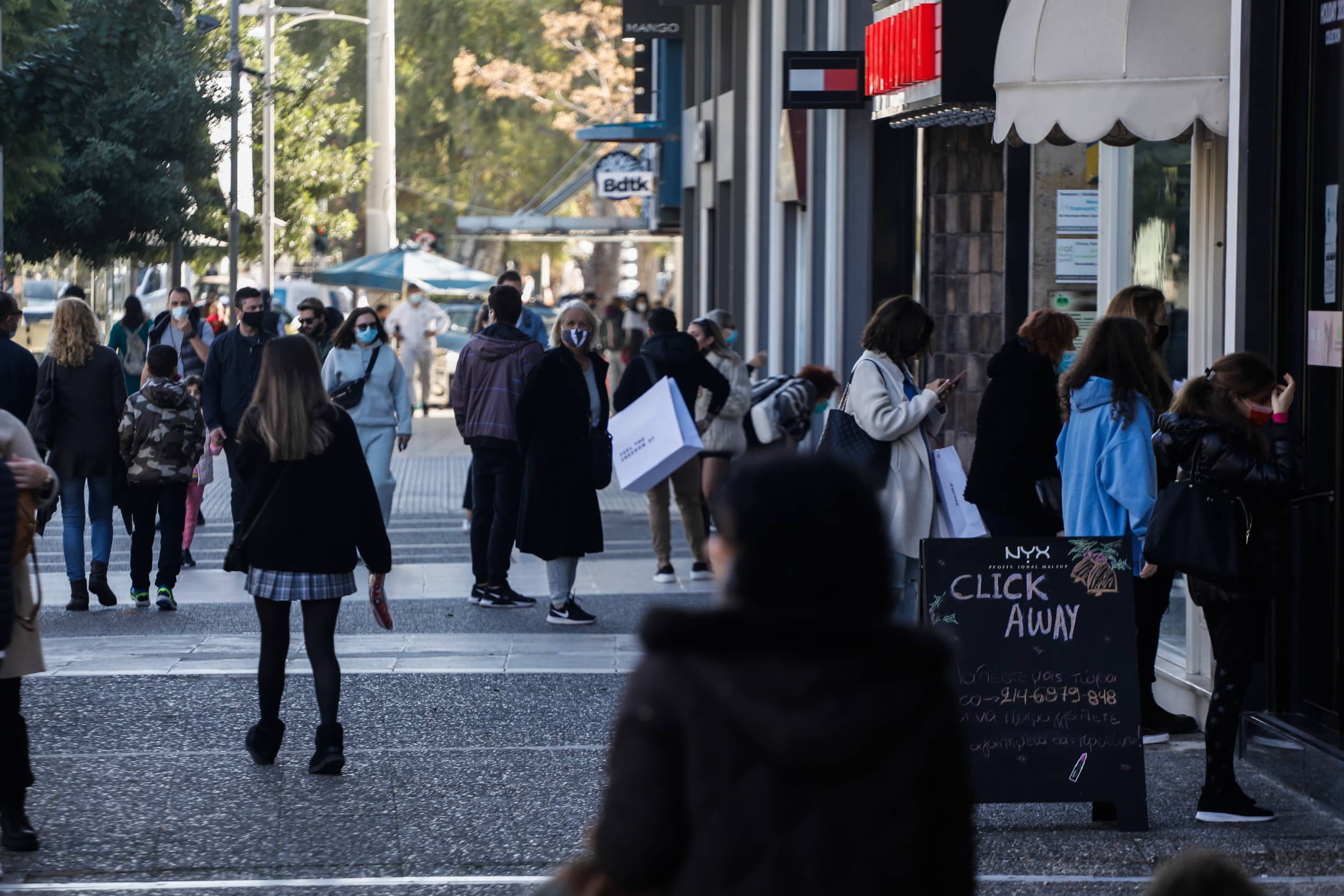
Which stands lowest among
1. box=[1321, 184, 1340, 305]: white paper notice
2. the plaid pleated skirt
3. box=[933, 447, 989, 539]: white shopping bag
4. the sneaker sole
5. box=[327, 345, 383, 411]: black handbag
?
the sneaker sole

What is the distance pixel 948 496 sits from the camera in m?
8.07

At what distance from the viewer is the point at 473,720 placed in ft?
25.8

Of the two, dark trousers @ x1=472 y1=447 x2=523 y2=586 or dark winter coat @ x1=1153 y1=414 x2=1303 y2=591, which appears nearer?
dark winter coat @ x1=1153 y1=414 x2=1303 y2=591

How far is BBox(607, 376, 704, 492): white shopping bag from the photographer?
10812 millimetres

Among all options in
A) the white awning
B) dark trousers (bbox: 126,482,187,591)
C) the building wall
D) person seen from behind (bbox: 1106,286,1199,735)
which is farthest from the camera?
the building wall

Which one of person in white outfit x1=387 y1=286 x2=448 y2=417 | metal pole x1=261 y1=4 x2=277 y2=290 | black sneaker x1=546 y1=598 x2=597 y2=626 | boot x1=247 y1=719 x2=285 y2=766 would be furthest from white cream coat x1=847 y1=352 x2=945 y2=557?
metal pole x1=261 y1=4 x2=277 y2=290

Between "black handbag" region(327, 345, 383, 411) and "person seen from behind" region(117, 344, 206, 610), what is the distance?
1.14 m

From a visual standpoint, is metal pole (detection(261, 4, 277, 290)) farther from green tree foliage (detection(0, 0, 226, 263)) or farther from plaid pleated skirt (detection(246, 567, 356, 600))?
plaid pleated skirt (detection(246, 567, 356, 600))

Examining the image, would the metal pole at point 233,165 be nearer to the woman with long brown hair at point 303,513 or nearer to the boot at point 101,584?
the boot at point 101,584

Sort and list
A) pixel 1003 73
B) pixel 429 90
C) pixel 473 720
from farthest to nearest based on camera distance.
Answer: pixel 429 90
pixel 1003 73
pixel 473 720

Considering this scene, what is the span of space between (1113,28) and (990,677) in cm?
371

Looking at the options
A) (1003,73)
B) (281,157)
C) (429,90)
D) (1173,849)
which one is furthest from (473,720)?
(429,90)

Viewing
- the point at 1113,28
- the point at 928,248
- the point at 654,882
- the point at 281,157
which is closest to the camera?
the point at 654,882

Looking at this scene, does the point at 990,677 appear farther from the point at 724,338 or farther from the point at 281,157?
the point at 281,157
